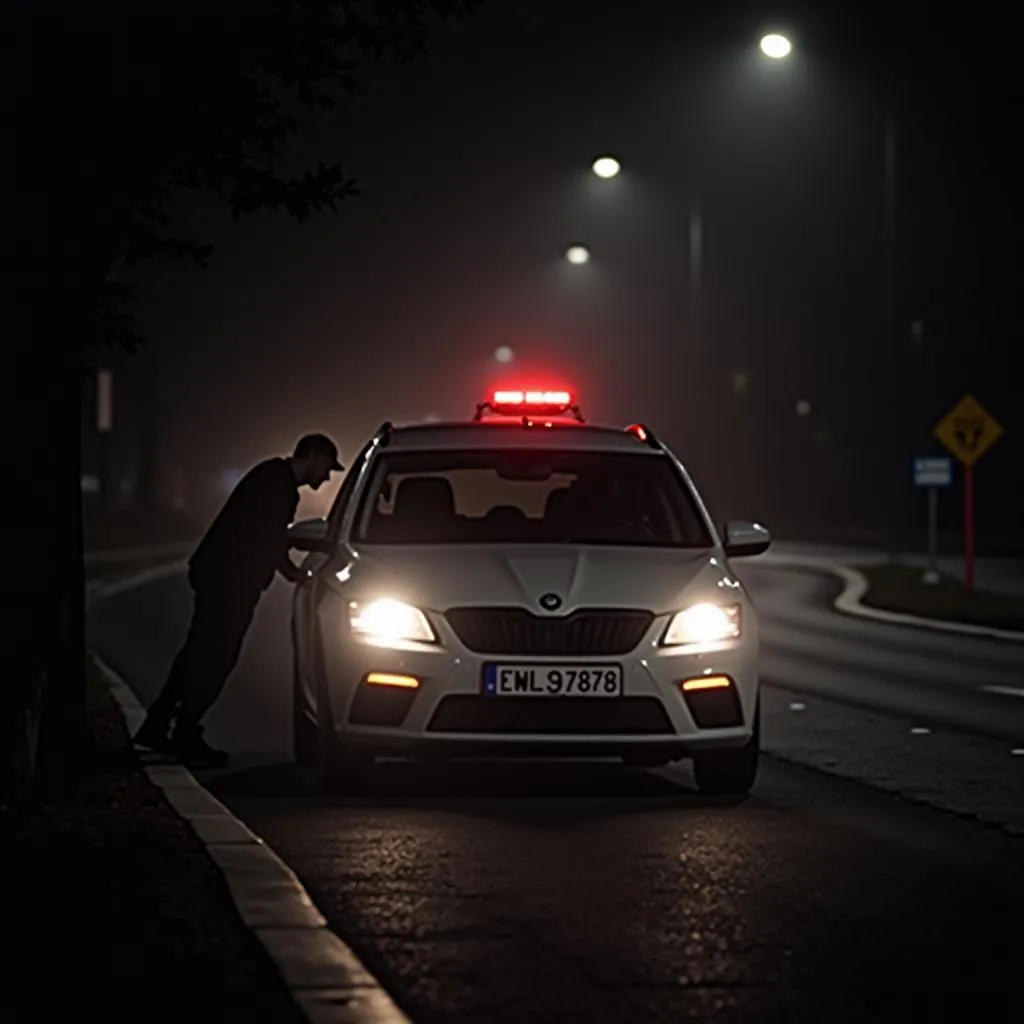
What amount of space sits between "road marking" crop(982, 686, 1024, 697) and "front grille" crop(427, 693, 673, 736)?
7.83m

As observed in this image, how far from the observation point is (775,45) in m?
38.4

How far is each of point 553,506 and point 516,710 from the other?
2.04 metres

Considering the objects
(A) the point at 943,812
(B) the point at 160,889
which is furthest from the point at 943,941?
(A) the point at 943,812

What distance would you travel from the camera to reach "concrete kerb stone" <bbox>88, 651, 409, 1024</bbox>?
7156mm

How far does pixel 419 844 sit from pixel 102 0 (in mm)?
3572

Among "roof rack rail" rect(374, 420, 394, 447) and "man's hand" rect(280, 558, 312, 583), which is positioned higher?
"roof rack rail" rect(374, 420, 394, 447)

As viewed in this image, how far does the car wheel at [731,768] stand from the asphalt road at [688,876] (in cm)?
15

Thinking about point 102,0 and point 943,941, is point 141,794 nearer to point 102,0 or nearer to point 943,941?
point 102,0

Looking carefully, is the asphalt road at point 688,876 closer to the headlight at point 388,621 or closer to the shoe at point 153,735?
the shoe at point 153,735

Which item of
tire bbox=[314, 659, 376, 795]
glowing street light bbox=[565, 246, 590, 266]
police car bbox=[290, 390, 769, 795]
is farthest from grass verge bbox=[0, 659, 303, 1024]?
glowing street light bbox=[565, 246, 590, 266]

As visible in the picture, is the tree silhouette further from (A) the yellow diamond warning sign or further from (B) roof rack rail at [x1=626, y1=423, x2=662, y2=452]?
(A) the yellow diamond warning sign

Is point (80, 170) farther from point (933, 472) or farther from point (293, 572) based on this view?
point (933, 472)

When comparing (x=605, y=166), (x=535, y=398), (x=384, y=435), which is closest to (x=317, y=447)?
(x=384, y=435)

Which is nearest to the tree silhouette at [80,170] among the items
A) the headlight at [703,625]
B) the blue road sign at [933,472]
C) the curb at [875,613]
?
the headlight at [703,625]
